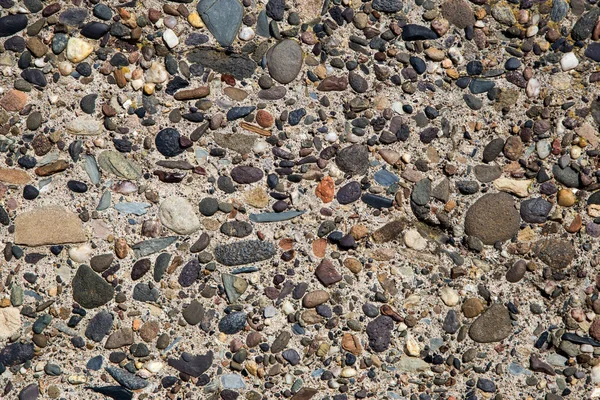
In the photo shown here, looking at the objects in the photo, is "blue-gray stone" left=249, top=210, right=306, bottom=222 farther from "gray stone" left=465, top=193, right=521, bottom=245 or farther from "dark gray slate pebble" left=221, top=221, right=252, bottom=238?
"gray stone" left=465, top=193, right=521, bottom=245

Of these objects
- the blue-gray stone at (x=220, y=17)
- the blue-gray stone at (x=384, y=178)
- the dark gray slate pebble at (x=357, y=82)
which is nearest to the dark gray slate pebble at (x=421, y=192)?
the blue-gray stone at (x=384, y=178)

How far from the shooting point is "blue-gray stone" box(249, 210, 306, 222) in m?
1.72

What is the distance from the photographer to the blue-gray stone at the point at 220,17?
172 centimetres

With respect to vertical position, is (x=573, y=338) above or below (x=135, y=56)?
below

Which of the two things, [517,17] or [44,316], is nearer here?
[44,316]

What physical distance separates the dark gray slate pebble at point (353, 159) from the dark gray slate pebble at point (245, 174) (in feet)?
0.71

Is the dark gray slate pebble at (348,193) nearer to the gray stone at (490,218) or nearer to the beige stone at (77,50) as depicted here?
the gray stone at (490,218)

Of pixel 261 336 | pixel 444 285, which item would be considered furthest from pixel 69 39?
pixel 444 285

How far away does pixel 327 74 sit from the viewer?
1.75m

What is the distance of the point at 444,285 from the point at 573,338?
1.24 feet

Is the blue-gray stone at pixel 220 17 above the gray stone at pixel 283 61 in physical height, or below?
above

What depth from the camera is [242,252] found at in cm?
171

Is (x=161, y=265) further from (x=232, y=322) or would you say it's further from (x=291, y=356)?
(x=291, y=356)

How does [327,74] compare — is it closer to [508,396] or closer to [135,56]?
[135,56]
